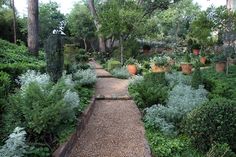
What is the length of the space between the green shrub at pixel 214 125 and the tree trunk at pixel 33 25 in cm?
1196

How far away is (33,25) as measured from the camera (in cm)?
1630

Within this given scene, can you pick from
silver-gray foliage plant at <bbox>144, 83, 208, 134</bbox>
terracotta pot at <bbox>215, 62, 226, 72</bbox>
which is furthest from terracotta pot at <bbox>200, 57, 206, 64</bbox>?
silver-gray foliage plant at <bbox>144, 83, 208, 134</bbox>

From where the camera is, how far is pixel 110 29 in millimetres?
17828

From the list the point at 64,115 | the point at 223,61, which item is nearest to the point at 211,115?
the point at 64,115

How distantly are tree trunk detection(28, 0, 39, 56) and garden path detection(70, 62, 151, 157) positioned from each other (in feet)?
24.8

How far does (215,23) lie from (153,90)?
9917mm

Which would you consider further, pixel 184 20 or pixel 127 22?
pixel 184 20

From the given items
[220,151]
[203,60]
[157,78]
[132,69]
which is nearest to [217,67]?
[203,60]

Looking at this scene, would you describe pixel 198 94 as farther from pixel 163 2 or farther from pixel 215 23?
pixel 163 2

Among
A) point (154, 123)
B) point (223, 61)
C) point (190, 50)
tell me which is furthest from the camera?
point (190, 50)

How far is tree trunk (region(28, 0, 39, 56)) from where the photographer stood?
16.0 m

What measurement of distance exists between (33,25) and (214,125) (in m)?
12.4

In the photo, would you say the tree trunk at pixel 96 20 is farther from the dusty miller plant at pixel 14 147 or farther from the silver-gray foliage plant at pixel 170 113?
the dusty miller plant at pixel 14 147

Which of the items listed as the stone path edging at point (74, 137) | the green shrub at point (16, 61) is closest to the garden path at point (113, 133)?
the stone path edging at point (74, 137)
